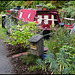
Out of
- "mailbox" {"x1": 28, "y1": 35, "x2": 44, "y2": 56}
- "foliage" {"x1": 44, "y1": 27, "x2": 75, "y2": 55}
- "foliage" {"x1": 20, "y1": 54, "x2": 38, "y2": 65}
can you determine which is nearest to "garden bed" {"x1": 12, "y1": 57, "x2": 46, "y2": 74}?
"foliage" {"x1": 20, "y1": 54, "x2": 38, "y2": 65}

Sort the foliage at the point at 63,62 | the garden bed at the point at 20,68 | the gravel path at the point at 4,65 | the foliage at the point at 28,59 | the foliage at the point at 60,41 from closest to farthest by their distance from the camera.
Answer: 1. the gravel path at the point at 4,65
2. the foliage at the point at 63,62
3. the garden bed at the point at 20,68
4. the foliage at the point at 60,41
5. the foliage at the point at 28,59

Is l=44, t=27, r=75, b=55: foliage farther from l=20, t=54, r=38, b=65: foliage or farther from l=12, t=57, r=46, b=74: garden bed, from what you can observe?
l=12, t=57, r=46, b=74: garden bed

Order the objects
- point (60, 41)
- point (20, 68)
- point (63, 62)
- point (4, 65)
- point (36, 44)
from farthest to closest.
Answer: point (60, 41) → point (20, 68) → point (36, 44) → point (63, 62) → point (4, 65)

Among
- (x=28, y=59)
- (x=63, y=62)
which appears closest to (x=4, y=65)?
(x=28, y=59)

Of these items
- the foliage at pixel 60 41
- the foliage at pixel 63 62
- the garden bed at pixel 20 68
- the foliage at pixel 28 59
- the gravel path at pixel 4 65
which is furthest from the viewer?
the foliage at pixel 28 59

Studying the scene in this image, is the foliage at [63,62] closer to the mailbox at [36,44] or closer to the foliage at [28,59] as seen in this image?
the mailbox at [36,44]

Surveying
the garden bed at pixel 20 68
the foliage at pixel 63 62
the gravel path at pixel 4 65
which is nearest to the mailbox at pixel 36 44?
the foliage at pixel 63 62

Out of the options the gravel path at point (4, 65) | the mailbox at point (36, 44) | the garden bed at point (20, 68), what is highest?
the mailbox at point (36, 44)

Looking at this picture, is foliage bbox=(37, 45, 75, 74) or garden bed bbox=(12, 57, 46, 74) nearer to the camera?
foliage bbox=(37, 45, 75, 74)

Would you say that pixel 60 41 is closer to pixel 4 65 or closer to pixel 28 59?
pixel 28 59

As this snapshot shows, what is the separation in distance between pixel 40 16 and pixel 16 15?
3381 millimetres

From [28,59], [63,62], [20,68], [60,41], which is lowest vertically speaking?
[20,68]

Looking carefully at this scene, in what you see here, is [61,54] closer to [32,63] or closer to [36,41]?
[36,41]

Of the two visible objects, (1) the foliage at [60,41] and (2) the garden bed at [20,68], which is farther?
(1) the foliage at [60,41]
